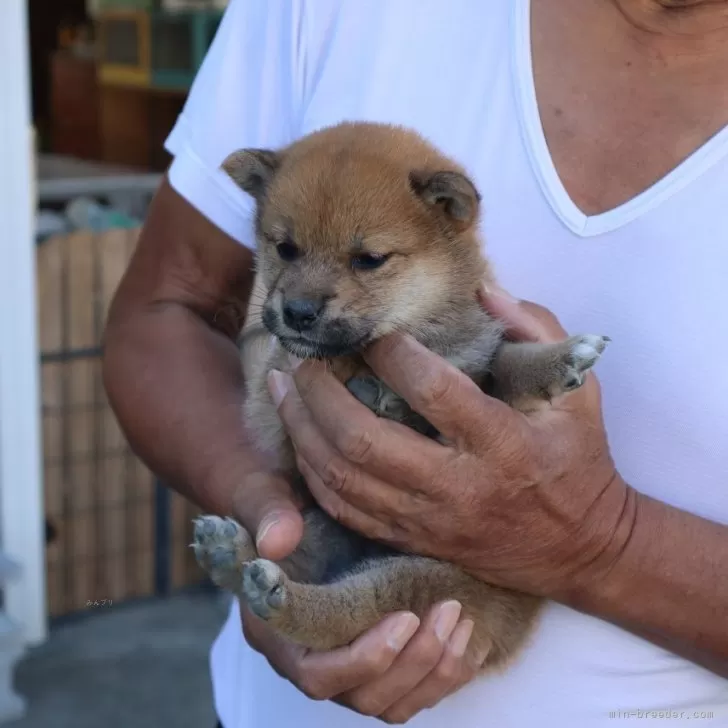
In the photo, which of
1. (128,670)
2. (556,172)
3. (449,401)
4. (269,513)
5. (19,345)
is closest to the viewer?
(449,401)

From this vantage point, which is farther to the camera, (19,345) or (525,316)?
(19,345)

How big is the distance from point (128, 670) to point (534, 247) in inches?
122

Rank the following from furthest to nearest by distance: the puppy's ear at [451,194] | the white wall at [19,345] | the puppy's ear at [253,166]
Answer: the white wall at [19,345], the puppy's ear at [253,166], the puppy's ear at [451,194]

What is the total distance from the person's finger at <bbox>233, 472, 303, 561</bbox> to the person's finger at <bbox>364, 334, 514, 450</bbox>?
0.69 ft

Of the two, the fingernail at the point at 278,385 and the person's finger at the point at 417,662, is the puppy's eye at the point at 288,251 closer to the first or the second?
the fingernail at the point at 278,385

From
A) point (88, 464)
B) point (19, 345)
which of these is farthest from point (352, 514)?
point (88, 464)

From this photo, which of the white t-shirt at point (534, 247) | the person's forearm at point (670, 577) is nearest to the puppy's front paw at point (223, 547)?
the white t-shirt at point (534, 247)

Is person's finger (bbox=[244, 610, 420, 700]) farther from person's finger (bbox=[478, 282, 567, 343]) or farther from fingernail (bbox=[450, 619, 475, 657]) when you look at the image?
person's finger (bbox=[478, 282, 567, 343])

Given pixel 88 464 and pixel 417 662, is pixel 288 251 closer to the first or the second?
pixel 417 662

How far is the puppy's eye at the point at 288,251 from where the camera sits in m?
1.59

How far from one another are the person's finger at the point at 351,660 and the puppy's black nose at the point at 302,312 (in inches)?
16.8

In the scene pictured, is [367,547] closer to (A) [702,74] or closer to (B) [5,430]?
(A) [702,74]

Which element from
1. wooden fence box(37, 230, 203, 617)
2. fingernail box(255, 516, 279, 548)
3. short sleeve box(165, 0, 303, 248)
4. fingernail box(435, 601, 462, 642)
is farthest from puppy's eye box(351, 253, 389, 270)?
wooden fence box(37, 230, 203, 617)

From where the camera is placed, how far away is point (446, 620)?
1.36m
